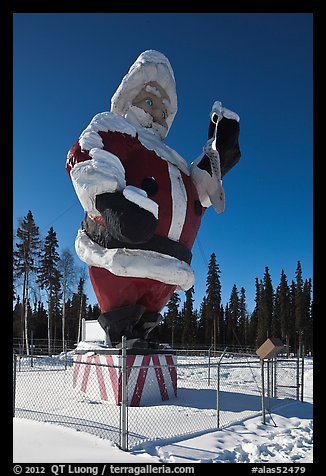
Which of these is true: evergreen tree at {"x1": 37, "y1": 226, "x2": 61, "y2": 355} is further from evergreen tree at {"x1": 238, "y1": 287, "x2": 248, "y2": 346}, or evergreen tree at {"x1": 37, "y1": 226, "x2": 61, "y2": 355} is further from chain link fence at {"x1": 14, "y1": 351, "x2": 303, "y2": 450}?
evergreen tree at {"x1": 238, "y1": 287, "x2": 248, "y2": 346}

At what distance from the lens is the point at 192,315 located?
4325 centimetres

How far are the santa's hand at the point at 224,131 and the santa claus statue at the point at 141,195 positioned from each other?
2 centimetres

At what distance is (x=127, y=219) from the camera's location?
6367mm

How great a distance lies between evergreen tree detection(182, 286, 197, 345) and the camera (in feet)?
133

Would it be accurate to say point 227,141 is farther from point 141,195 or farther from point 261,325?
point 261,325

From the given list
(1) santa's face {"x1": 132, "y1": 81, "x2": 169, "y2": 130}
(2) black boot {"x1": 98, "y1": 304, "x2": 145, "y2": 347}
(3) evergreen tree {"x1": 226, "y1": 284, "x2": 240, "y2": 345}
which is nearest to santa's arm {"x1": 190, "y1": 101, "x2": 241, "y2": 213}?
(1) santa's face {"x1": 132, "y1": 81, "x2": 169, "y2": 130}

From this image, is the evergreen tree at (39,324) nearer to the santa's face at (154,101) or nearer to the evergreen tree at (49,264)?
the evergreen tree at (49,264)

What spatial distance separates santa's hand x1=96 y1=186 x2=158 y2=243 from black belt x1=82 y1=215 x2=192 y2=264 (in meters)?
0.75

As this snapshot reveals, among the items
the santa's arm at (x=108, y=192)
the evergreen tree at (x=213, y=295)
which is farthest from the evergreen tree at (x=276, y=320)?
the santa's arm at (x=108, y=192)
